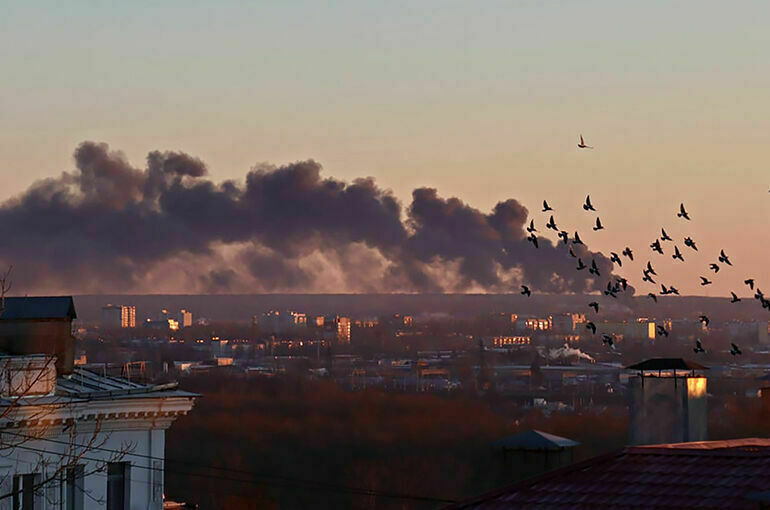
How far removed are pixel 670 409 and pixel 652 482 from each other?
9.87 metres

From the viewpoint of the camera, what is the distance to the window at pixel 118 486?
108 feet

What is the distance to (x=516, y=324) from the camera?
133 meters

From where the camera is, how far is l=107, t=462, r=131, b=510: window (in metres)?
32.8

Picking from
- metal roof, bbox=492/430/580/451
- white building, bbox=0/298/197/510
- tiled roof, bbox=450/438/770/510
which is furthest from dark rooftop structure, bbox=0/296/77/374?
tiled roof, bbox=450/438/770/510

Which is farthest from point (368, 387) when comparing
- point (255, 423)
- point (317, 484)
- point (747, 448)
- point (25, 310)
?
point (747, 448)

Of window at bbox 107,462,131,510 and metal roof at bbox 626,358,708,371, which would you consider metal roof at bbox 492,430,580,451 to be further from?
window at bbox 107,462,131,510

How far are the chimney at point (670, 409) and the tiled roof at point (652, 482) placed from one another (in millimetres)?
7668

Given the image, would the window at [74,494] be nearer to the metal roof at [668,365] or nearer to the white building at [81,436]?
the white building at [81,436]

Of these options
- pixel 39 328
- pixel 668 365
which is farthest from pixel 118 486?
pixel 668 365

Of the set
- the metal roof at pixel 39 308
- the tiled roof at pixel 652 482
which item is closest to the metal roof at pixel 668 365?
the tiled roof at pixel 652 482

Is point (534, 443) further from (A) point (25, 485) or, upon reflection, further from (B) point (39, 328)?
(B) point (39, 328)

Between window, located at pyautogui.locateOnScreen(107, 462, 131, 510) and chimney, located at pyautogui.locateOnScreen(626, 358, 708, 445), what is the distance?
358 inches

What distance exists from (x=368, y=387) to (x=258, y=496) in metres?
21.3

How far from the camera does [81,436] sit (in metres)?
32.2
